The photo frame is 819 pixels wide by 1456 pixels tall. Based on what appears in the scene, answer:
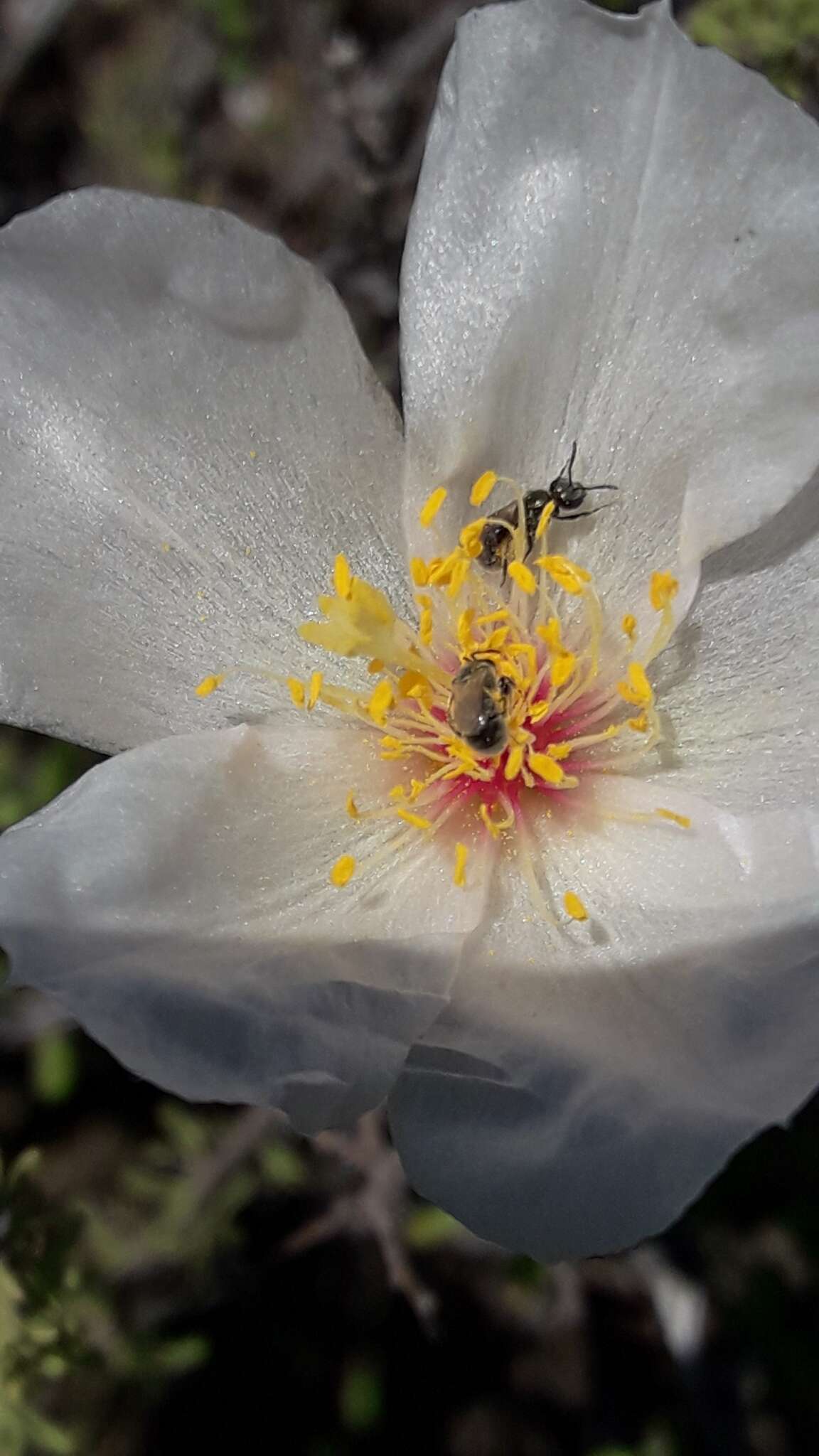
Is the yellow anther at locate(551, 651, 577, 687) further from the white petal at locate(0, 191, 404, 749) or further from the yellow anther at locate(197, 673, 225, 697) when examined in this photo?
the yellow anther at locate(197, 673, 225, 697)

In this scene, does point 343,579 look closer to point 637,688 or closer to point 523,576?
point 523,576

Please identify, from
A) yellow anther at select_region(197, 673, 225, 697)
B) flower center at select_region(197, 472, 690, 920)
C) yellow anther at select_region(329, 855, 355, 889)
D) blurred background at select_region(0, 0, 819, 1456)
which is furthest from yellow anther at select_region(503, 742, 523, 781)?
blurred background at select_region(0, 0, 819, 1456)

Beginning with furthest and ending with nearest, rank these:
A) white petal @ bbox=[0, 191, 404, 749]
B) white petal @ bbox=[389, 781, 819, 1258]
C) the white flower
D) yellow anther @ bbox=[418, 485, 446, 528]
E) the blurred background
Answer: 1. the blurred background
2. yellow anther @ bbox=[418, 485, 446, 528]
3. white petal @ bbox=[0, 191, 404, 749]
4. the white flower
5. white petal @ bbox=[389, 781, 819, 1258]

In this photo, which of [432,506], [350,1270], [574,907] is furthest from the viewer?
[350,1270]

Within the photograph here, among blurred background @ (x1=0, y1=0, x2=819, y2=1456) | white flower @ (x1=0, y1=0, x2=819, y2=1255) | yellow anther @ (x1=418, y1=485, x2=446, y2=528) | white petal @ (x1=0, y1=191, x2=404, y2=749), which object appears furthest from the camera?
blurred background @ (x1=0, y1=0, x2=819, y2=1456)

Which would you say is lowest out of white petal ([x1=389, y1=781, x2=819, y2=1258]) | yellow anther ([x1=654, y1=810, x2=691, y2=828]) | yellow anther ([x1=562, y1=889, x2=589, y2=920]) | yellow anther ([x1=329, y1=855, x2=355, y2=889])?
white petal ([x1=389, y1=781, x2=819, y2=1258])

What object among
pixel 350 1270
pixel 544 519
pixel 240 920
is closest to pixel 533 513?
pixel 544 519
